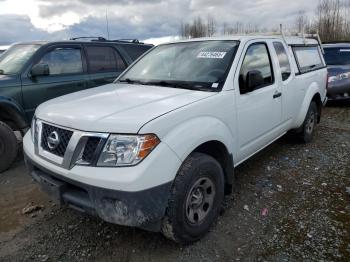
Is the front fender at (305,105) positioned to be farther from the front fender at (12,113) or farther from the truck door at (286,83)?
the front fender at (12,113)

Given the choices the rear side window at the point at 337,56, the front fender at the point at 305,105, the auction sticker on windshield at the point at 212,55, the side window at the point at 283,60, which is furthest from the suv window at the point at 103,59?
the rear side window at the point at 337,56

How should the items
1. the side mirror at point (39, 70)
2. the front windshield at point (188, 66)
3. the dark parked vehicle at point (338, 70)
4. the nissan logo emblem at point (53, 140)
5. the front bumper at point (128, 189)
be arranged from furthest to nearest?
the dark parked vehicle at point (338, 70) → the side mirror at point (39, 70) → the front windshield at point (188, 66) → the nissan logo emblem at point (53, 140) → the front bumper at point (128, 189)

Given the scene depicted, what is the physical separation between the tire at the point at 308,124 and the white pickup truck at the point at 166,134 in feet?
4.54

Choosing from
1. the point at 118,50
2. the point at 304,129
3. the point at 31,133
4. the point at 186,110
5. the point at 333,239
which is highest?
the point at 118,50

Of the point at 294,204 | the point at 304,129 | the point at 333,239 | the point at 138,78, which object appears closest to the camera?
the point at 333,239

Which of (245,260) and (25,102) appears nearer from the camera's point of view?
(245,260)

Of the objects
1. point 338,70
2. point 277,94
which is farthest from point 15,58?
point 338,70

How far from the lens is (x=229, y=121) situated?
3361mm

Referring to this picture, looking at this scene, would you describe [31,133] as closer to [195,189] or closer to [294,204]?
[195,189]

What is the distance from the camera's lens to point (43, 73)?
204 inches

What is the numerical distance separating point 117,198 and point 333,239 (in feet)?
6.49

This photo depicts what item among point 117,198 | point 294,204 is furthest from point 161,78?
point 294,204

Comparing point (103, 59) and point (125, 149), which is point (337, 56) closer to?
point (103, 59)

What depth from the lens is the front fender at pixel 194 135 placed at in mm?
2633
